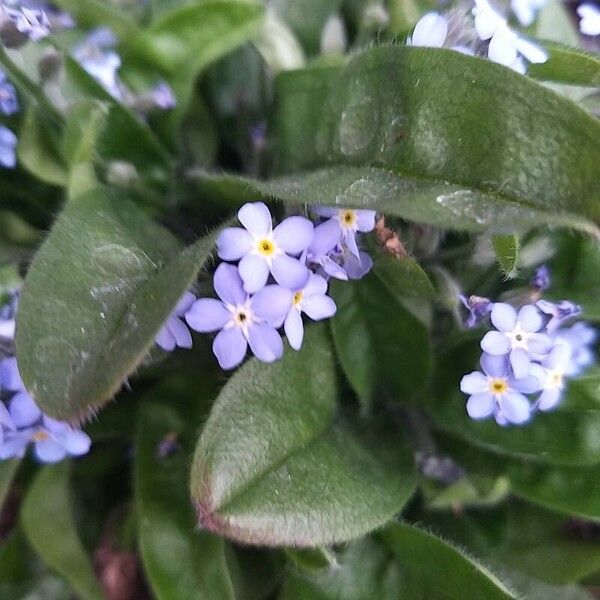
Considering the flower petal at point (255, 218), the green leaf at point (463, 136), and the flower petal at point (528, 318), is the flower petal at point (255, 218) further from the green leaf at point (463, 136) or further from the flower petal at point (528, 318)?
the flower petal at point (528, 318)

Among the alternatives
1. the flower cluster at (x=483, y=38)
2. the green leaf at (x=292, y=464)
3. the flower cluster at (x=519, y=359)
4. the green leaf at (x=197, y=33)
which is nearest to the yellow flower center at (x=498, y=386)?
the flower cluster at (x=519, y=359)

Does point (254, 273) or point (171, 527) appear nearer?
point (254, 273)

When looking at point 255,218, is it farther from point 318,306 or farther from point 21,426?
point 21,426

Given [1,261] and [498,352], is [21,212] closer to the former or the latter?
[1,261]

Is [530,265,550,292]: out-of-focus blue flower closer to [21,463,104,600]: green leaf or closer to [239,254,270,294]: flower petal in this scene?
[239,254,270,294]: flower petal

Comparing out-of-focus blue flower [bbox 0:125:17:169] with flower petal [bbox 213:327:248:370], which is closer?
flower petal [bbox 213:327:248:370]

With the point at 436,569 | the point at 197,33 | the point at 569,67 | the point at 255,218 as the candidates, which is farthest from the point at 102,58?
the point at 436,569

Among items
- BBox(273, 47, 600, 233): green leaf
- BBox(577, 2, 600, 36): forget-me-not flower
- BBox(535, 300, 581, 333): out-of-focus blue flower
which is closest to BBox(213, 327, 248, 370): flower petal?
BBox(273, 47, 600, 233): green leaf
